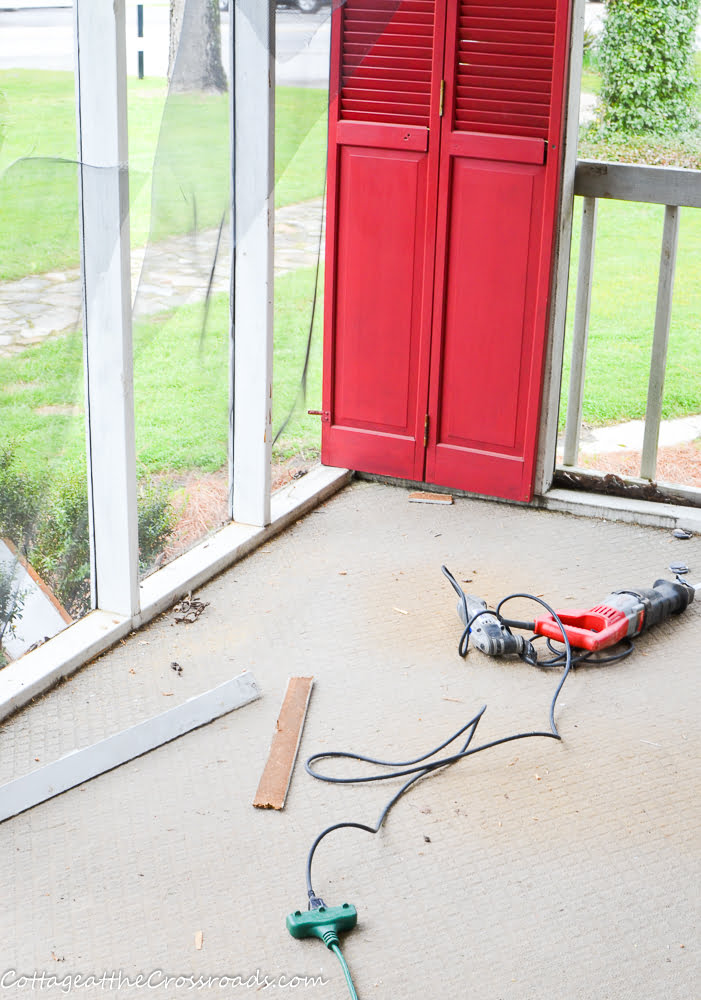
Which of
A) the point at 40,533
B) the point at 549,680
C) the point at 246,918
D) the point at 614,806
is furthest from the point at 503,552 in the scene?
the point at 246,918

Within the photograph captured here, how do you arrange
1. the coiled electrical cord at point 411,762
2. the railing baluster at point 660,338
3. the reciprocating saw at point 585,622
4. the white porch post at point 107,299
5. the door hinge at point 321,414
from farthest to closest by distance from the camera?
the door hinge at point 321,414 → the railing baluster at point 660,338 → the reciprocating saw at point 585,622 → the white porch post at point 107,299 → the coiled electrical cord at point 411,762

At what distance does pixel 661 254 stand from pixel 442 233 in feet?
2.51

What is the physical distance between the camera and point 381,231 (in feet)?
13.0

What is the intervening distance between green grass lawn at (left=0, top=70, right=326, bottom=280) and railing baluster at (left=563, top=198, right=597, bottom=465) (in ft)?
3.32

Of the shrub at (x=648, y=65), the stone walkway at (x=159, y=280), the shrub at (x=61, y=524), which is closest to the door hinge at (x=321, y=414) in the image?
the stone walkway at (x=159, y=280)

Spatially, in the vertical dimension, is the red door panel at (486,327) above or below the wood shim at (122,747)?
above

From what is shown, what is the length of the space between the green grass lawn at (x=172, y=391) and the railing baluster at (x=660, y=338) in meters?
1.21

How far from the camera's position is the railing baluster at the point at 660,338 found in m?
3.85

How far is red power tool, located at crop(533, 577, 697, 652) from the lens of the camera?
3.07m

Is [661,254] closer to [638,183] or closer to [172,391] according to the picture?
[638,183]

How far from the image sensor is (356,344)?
4094 mm

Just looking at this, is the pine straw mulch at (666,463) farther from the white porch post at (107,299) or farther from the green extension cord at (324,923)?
the green extension cord at (324,923)

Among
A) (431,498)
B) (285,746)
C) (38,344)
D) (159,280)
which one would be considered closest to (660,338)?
(431,498)

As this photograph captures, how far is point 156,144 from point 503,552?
66.5 inches
